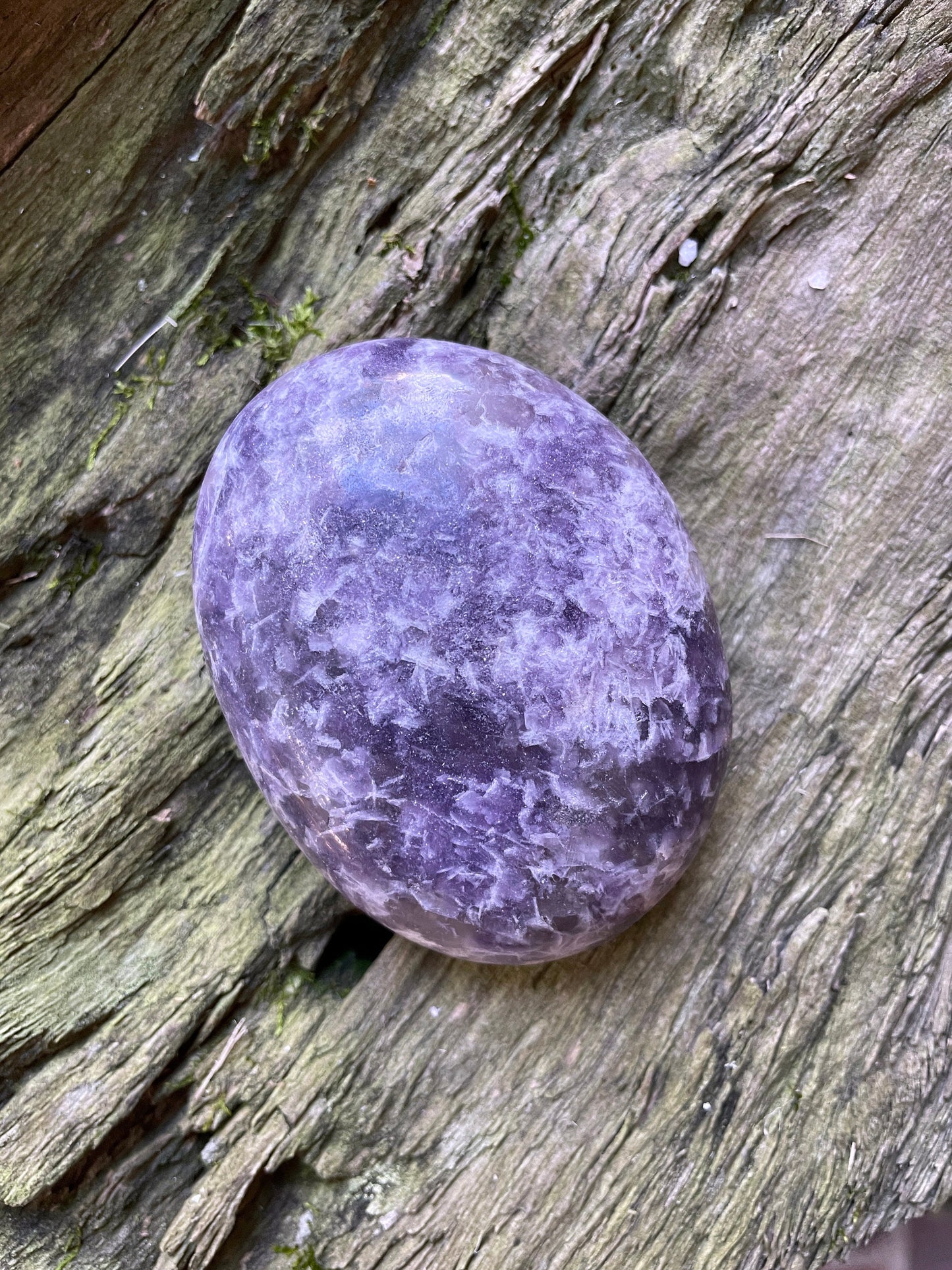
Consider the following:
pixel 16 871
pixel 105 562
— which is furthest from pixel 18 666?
pixel 16 871

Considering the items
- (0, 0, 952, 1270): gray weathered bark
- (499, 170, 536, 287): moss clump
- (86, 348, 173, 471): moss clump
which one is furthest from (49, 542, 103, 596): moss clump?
(499, 170, 536, 287): moss clump

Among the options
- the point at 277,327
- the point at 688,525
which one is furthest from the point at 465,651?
the point at 277,327

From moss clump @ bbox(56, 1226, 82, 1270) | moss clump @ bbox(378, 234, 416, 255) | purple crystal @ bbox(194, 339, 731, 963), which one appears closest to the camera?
purple crystal @ bbox(194, 339, 731, 963)

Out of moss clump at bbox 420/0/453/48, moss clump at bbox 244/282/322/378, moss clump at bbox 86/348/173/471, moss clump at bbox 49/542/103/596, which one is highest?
moss clump at bbox 420/0/453/48

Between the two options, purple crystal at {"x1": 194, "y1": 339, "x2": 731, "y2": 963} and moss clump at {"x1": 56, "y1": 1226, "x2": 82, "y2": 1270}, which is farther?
moss clump at {"x1": 56, "y1": 1226, "x2": 82, "y2": 1270}

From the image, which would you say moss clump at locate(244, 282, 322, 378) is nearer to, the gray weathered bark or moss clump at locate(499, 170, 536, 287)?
the gray weathered bark

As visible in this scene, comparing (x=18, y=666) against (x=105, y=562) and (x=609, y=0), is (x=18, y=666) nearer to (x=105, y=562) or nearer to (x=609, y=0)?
(x=105, y=562)

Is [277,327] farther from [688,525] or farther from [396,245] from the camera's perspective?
[688,525]
